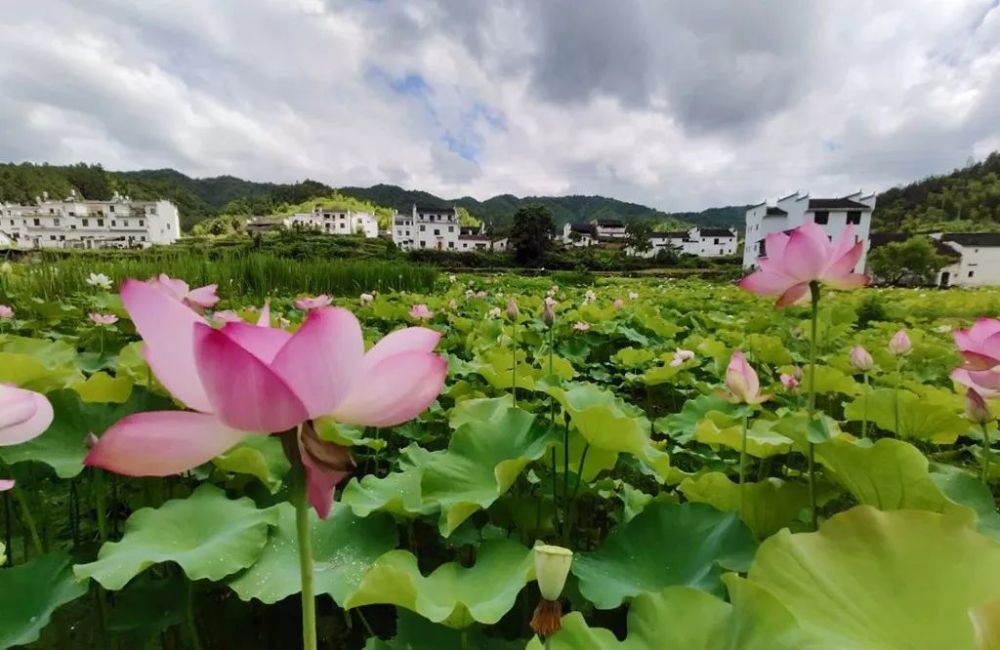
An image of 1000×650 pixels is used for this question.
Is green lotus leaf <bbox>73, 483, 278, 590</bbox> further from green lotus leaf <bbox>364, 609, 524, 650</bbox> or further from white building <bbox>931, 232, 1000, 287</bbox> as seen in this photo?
white building <bbox>931, 232, 1000, 287</bbox>

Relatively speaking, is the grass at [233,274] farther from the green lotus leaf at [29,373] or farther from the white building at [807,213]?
the white building at [807,213]

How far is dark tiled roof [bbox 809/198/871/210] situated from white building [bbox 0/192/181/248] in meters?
55.1

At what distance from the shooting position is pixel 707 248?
55.0 meters

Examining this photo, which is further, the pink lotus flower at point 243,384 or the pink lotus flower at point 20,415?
the pink lotus flower at point 20,415

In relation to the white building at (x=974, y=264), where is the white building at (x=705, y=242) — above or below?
above

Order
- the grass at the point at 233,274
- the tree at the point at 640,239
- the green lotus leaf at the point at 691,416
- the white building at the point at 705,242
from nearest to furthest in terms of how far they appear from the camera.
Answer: the green lotus leaf at the point at 691,416
the grass at the point at 233,274
the tree at the point at 640,239
the white building at the point at 705,242

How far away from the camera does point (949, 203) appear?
54844mm

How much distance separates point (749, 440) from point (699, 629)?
0.56m

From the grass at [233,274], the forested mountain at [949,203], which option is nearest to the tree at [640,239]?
the forested mountain at [949,203]

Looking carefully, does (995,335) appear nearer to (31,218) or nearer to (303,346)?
(303,346)

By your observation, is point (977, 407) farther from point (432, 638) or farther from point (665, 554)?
point (432, 638)

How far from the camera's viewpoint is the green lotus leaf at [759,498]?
2.60ft

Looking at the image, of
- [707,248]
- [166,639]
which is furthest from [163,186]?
[166,639]

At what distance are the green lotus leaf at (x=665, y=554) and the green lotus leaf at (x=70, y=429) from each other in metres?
0.84
